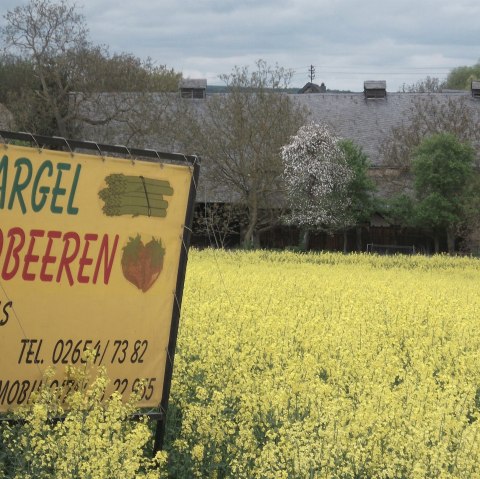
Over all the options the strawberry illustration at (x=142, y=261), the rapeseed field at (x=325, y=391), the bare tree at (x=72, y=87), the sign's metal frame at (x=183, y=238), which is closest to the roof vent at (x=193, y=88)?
the bare tree at (x=72, y=87)

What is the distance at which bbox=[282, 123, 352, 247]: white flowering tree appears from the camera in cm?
4444

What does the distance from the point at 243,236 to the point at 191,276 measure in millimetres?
29037

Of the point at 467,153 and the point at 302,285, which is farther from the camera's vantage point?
the point at 467,153

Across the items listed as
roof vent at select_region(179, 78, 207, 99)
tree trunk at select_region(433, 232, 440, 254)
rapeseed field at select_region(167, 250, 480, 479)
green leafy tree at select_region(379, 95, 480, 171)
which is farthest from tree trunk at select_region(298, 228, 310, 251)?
rapeseed field at select_region(167, 250, 480, 479)

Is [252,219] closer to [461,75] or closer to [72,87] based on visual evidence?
[72,87]

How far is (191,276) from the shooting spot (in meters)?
17.5

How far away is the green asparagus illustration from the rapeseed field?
1.27 meters

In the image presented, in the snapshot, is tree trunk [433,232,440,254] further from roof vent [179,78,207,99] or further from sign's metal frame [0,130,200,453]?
sign's metal frame [0,130,200,453]

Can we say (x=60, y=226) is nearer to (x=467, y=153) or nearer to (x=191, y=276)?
(x=191, y=276)

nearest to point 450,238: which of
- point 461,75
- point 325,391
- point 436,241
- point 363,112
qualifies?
point 436,241

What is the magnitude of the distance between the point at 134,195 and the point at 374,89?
52.7 meters

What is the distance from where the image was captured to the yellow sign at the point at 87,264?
6.16 meters

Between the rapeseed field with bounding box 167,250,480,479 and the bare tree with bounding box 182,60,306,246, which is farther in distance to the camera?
the bare tree with bounding box 182,60,306,246

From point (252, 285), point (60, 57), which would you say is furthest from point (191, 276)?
point (60, 57)
